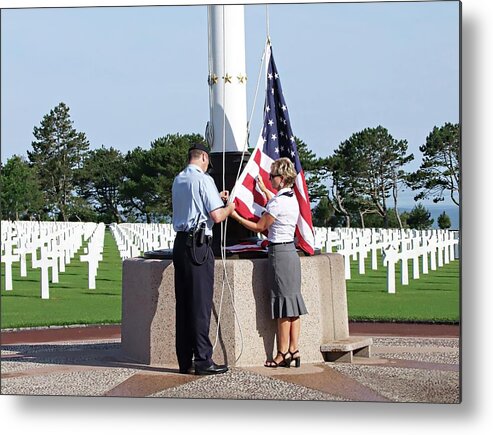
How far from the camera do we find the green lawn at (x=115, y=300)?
15031 mm

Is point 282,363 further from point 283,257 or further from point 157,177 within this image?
point 157,177

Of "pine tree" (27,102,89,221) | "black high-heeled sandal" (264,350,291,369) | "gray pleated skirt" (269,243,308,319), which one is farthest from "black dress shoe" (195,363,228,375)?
"pine tree" (27,102,89,221)

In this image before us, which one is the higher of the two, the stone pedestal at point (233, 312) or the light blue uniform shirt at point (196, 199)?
the light blue uniform shirt at point (196, 199)

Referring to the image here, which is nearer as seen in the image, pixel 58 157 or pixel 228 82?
pixel 228 82

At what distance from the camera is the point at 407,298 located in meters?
17.6

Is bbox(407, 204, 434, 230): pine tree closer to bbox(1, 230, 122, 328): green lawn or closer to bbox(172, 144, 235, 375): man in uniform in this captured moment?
bbox(1, 230, 122, 328): green lawn

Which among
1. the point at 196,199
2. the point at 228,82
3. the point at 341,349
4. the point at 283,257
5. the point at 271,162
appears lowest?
the point at 341,349

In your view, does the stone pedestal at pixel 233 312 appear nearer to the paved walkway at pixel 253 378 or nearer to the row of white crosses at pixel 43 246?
the paved walkway at pixel 253 378

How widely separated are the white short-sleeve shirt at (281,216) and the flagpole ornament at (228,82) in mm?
1057

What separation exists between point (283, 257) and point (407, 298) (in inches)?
332

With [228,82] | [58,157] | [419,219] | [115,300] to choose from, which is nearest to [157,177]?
[58,157]

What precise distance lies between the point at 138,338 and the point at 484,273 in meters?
→ 3.02

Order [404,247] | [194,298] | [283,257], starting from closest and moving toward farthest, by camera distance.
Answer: [194,298] → [283,257] → [404,247]

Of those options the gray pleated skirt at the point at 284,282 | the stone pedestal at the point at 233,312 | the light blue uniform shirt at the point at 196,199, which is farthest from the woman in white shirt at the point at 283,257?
the light blue uniform shirt at the point at 196,199
